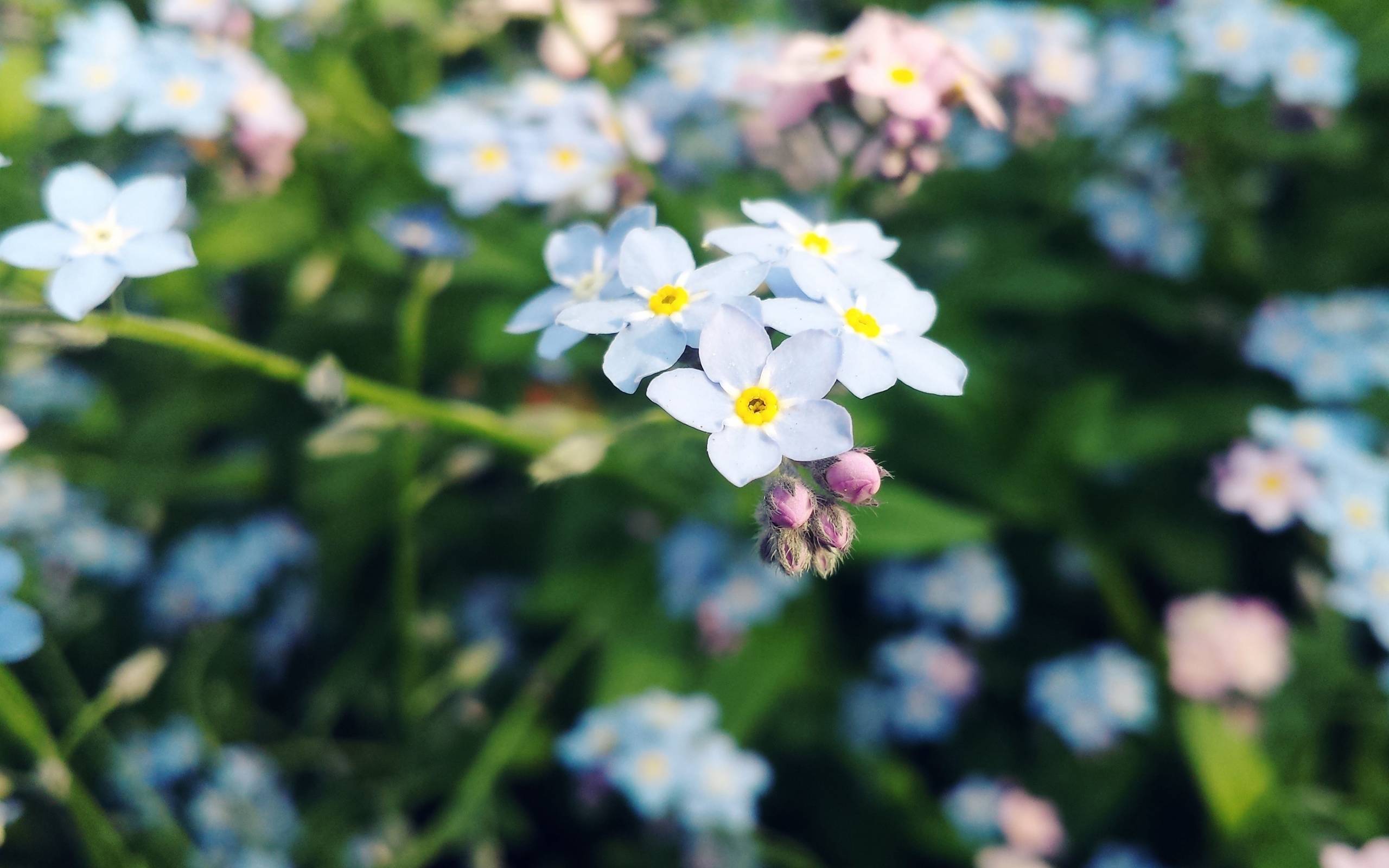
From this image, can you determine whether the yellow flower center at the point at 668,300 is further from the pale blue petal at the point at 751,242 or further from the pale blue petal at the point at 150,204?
the pale blue petal at the point at 150,204

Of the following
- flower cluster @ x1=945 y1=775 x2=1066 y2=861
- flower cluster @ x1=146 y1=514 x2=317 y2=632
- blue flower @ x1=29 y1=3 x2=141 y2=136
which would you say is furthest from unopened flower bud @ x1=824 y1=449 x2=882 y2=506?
flower cluster @ x1=146 y1=514 x2=317 y2=632

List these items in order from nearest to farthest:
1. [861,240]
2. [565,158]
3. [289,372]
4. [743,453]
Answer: [743,453]
[861,240]
[289,372]
[565,158]

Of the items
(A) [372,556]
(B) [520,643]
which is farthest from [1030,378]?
(A) [372,556]

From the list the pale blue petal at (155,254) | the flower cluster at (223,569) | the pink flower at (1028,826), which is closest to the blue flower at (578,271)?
the pale blue petal at (155,254)

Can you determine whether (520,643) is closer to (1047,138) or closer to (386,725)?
(386,725)

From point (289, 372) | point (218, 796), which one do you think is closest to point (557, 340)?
point (289, 372)

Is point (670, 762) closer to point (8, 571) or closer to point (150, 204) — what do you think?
point (8, 571)
